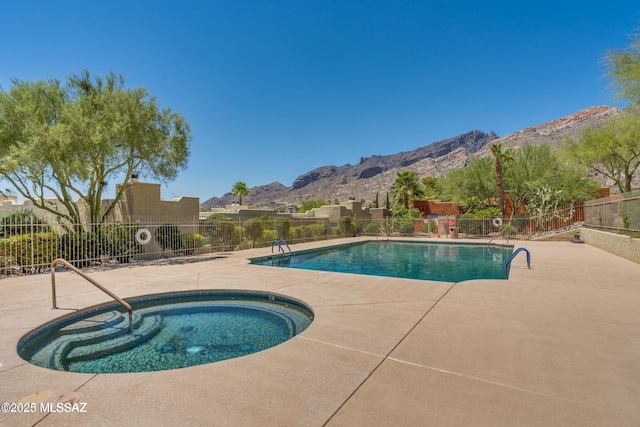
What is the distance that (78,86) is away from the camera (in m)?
12.5

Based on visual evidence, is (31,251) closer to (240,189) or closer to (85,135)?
(85,135)

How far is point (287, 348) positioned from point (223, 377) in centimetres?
90

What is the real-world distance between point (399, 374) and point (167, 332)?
4071 mm

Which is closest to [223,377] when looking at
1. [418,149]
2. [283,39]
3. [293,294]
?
[293,294]

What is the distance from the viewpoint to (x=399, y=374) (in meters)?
3.14

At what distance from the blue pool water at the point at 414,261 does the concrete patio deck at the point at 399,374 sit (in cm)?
505

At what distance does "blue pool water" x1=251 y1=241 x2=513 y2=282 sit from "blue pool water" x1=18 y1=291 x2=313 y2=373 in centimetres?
564

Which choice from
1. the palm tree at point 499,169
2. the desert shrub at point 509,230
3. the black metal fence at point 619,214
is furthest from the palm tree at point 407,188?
the black metal fence at point 619,214

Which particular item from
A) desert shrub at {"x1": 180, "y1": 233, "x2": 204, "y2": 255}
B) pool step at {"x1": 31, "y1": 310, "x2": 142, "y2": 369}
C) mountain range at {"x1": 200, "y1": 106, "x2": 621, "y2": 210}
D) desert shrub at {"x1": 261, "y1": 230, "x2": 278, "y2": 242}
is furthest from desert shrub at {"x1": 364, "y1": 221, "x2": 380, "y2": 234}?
mountain range at {"x1": 200, "y1": 106, "x2": 621, "y2": 210}

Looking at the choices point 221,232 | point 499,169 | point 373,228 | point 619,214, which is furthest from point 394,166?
point 221,232

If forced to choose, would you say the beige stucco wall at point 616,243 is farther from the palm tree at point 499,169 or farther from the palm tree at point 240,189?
the palm tree at point 240,189

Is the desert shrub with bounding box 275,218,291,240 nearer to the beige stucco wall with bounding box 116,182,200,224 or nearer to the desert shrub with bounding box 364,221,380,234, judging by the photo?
the beige stucco wall with bounding box 116,182,200,224

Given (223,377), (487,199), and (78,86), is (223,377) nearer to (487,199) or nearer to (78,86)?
(78,86)

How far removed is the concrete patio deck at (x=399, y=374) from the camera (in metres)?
2.48
